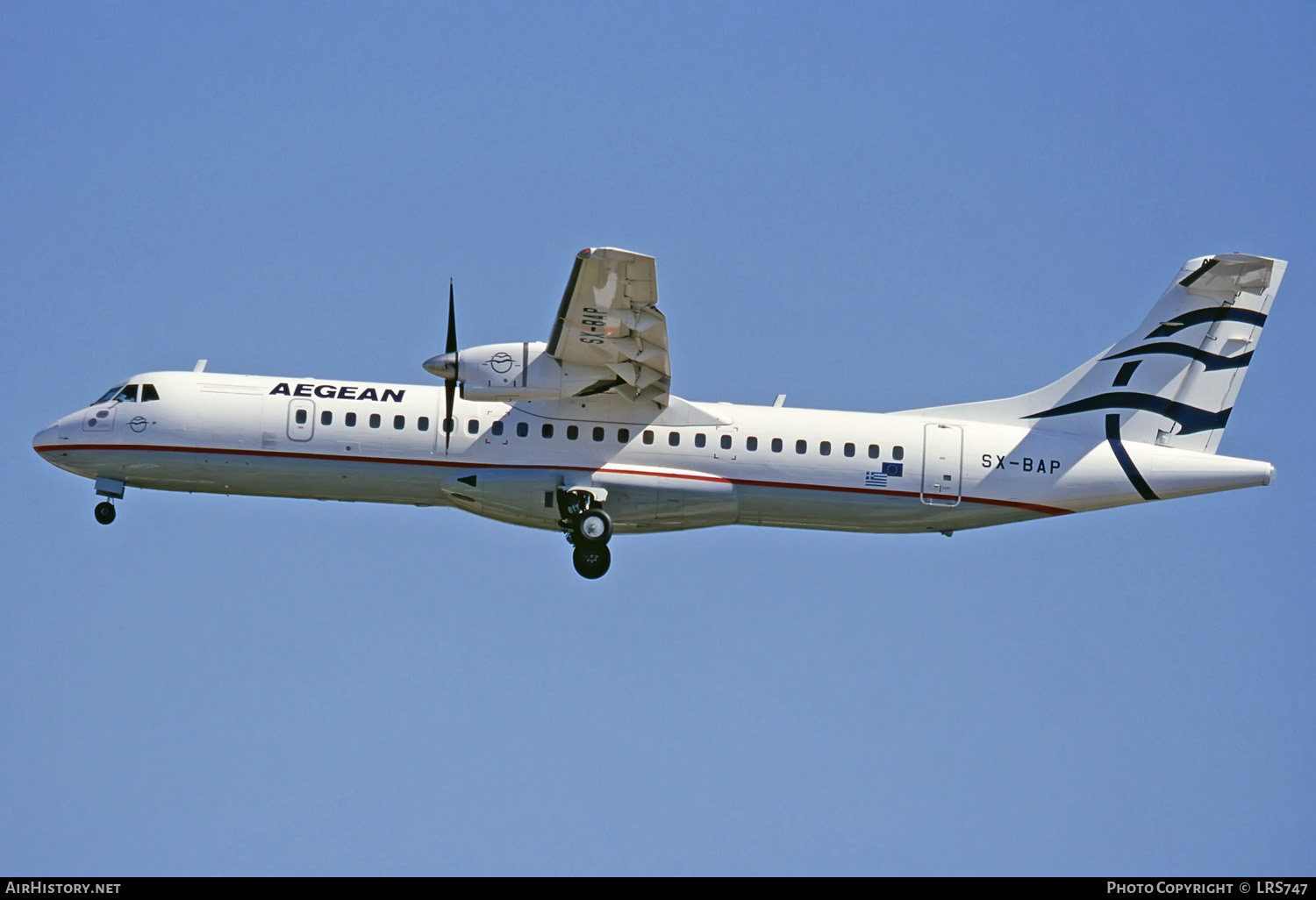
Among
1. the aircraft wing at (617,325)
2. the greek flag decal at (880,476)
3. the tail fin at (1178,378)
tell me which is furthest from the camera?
the tail fin at (1178,378)

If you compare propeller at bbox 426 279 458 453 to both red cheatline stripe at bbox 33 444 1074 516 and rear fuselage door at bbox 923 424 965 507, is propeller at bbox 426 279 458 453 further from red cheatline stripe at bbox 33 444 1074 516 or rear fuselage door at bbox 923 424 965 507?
rear fuselage door at bbox 923 424 965 507

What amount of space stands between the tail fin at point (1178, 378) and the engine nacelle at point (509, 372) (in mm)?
6348

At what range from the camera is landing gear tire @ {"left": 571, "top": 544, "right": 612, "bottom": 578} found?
23719 mm

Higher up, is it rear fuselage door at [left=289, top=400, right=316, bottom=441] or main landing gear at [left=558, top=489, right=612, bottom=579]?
rear fuselage door at [left=289, top=400, right=316, bottom=441]

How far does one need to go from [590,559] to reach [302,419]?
477cm

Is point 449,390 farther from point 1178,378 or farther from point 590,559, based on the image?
point 1178,378

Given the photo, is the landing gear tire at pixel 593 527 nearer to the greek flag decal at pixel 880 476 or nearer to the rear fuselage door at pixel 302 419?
the greek flag decal at pixel 880 476

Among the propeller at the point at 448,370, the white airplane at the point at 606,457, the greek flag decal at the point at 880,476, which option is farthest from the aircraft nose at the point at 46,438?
the greek flag decal at the point at 880,476

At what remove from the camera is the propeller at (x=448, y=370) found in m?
22.4

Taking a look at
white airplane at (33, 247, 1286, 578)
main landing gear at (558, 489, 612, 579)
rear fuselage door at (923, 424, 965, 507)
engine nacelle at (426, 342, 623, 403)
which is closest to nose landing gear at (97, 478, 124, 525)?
white airplane at (33, 247, 1286, 578)

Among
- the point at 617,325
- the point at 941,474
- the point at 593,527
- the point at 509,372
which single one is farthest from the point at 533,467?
the point at 941,474

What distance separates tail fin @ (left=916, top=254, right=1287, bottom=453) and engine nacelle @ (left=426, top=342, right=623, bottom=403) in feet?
20.8

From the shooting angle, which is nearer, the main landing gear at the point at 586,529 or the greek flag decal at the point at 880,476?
the main landing gear at the point at 586,529

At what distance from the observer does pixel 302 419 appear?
939 inches
